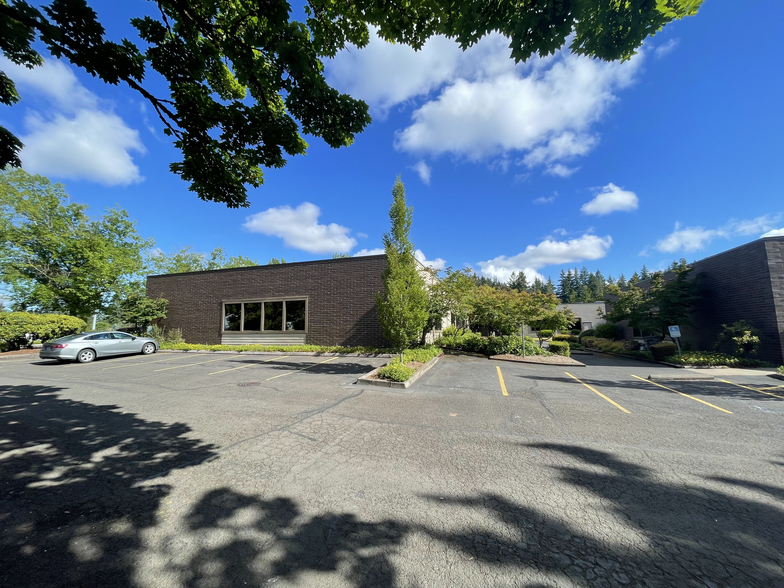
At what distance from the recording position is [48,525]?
8.66ft

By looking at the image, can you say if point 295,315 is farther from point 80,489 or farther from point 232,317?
point 80,489

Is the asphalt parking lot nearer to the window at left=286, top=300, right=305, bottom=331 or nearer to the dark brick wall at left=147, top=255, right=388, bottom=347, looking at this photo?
the dark brick wall at left=147, top=255, right=388, bottom=347

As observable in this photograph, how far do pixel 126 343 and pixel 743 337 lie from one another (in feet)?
92.4

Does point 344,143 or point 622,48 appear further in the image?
point 344,143

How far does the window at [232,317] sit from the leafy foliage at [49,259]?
1105 centimetres

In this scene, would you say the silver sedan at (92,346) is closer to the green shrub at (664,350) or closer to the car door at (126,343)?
the car door at (126,343)

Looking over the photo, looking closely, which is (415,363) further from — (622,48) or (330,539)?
(622,48)

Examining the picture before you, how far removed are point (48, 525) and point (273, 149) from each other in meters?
5.21

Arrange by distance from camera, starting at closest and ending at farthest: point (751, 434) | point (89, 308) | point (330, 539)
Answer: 1. point (330, 539)
2. point (751, 434)
3. point (89, 308)

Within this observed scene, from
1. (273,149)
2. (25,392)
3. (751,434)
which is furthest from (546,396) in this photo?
(25,392)

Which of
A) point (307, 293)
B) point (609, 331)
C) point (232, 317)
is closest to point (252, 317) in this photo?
point (232, 317)

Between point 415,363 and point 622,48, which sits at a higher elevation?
point 622,48

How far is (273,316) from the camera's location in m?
18.0

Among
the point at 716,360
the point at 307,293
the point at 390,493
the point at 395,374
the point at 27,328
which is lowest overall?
the point at 390,493
